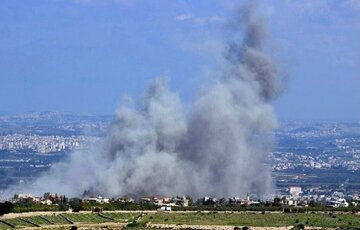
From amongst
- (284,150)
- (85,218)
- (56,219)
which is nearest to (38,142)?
(284,150)

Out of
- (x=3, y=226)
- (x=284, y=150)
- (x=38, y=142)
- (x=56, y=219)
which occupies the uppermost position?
(x=38, y=142)

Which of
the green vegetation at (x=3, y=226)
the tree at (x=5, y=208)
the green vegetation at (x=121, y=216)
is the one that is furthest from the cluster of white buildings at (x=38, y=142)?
the green vegetation at (x=3, y=226)

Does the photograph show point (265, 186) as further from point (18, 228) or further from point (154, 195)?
point (18, 228)

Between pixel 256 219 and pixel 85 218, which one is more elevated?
pixel 85 218

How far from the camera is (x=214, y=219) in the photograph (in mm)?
41000

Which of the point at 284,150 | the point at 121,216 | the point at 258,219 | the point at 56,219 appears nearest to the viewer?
the point at 56,219

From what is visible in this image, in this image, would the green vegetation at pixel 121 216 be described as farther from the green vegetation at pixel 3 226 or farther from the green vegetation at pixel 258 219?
the green vegetation at pixel 3 226

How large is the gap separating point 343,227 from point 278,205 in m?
10.9

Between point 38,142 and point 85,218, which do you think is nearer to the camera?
point 85,218

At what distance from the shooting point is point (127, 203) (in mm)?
46969

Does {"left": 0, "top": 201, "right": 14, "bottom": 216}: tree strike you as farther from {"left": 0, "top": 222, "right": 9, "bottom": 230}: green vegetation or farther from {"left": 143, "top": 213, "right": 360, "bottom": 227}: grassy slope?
{"left": 143, "top": 213, "right": 360, "bottom": 227}: grassy slope

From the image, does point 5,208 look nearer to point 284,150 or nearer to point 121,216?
point 121,216

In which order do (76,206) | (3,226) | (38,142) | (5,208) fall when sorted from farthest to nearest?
1. (38,142)
2. (76,206)
3. (5,208)
4. (3,226)

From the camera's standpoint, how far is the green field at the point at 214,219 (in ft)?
127
